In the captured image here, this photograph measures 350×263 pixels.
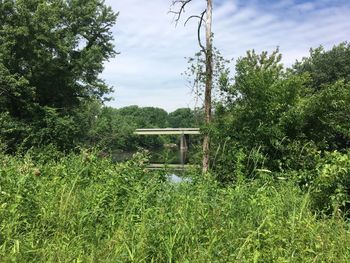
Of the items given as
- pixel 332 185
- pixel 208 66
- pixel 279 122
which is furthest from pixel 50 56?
pixel 332 185

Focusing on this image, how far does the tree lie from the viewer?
91.5 feet

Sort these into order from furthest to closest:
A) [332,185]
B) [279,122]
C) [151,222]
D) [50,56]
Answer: [50,56] → [279,122] → [332,185] → [151,222]

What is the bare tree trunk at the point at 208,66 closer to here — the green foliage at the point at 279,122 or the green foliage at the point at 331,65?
the green foliage at the point at 279,122

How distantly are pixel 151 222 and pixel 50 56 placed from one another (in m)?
26.5

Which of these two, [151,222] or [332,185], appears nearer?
[151,222]

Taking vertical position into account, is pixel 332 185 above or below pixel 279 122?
below

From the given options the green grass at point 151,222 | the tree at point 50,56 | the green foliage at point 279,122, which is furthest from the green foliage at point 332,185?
the tree at point 50,56

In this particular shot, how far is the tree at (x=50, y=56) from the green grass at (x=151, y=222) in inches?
943

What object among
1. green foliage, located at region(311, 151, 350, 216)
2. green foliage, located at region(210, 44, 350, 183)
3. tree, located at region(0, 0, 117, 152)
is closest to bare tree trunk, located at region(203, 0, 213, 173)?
green foliage, located at region(210, 44, 350, 183)

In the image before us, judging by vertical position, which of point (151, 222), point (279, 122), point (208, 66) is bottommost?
point (151, 222)

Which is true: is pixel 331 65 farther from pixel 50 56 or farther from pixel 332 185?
pixel 332 185

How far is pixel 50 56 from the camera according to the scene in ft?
94.4

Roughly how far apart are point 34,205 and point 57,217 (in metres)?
0.30

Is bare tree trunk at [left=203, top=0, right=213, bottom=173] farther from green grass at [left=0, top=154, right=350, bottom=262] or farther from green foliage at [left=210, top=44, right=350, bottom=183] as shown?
green grass at [left=0, top=154, right=350, bottom=262]
